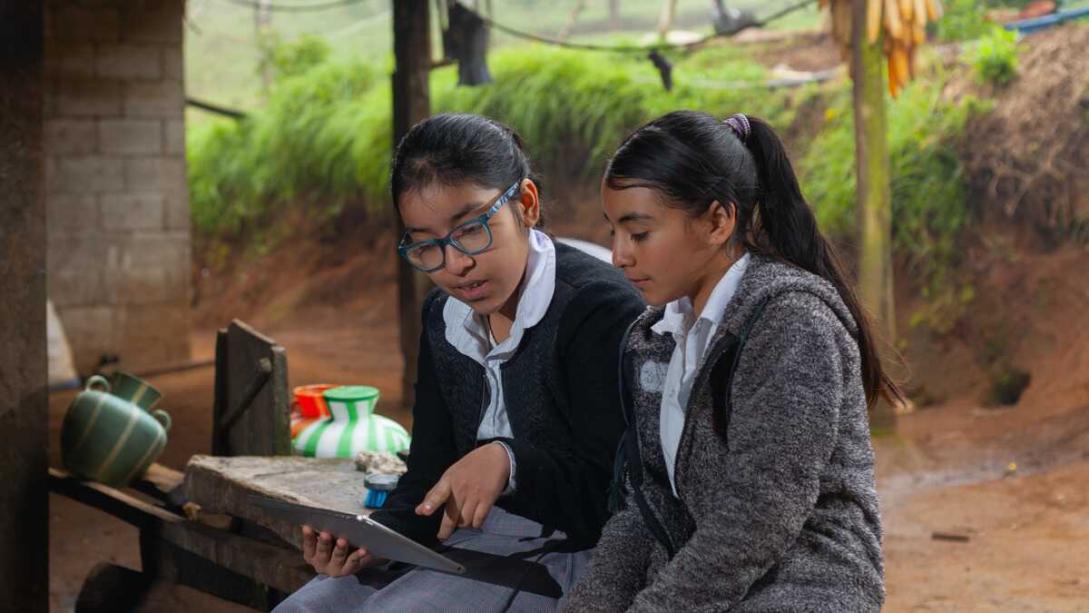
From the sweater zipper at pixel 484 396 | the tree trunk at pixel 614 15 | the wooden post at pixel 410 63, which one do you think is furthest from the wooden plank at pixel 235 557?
the tree trunk at pixel 614 15

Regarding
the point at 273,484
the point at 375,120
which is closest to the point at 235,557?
the point at 273,484

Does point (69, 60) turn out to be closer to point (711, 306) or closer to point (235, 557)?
point (235, 557)

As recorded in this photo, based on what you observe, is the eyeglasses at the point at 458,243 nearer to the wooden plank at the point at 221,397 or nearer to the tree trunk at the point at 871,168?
the wooden plank at the point at 221,397

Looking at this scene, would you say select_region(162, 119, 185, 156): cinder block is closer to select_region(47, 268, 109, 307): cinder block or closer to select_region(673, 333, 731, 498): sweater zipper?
select_region(47, 268, 109, 307): cinder block

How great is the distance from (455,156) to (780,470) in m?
0.85

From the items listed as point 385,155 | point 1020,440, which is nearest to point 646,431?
point 1020,440

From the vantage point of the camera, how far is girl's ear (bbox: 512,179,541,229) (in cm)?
244

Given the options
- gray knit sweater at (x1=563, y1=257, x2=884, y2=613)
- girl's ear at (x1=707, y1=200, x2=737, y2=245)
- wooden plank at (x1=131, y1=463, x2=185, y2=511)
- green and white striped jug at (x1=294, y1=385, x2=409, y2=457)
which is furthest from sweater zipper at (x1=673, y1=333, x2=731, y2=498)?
wooden plank at (x1=131, y1=463, x2=185, y2=511)

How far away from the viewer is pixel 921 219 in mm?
8594

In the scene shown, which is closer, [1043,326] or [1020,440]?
[1020,440]

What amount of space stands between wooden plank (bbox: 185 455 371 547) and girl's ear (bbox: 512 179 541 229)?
93cm

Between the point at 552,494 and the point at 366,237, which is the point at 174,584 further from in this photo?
the point at 366,237

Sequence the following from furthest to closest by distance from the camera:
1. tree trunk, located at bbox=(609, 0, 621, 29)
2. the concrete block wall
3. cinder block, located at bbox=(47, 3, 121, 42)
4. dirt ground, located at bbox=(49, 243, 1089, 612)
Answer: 1. tree trunk, located at bbox=(609, 0, 621, 29)
2. the concrete block wall
3. cinder block, located at bbox=(47, 3, 121, 42)
4. dirt ground, located at bbox=(49, 243, 1089, 612)

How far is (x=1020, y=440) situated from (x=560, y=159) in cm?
563
